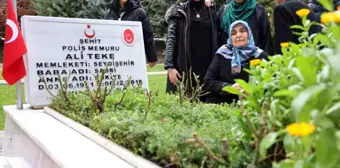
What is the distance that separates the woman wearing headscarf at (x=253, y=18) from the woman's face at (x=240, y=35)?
15.4 inches

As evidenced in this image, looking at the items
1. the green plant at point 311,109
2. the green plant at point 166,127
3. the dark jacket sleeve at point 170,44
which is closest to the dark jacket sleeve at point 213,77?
the green plant at point 166,127

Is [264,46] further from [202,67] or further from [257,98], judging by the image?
[257,98]

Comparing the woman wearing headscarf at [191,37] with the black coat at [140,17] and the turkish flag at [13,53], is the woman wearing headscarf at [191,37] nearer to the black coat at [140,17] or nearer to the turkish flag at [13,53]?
the black coat at [140,17]

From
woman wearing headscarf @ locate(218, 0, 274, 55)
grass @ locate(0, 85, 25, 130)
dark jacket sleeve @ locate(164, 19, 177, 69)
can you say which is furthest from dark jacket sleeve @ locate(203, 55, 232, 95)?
grass @ locate(0, 85, 25, 130)

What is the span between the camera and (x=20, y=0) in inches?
880

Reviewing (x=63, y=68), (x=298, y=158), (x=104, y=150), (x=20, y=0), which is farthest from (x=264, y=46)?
(x=20, y=0)

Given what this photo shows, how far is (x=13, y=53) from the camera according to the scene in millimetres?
3773

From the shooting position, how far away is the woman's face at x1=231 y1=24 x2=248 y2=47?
11.1ft

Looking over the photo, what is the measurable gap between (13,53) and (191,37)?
62.7 inches

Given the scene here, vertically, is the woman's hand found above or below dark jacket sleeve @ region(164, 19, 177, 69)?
below

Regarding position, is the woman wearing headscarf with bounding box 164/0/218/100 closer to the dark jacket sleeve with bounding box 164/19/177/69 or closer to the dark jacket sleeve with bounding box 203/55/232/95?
the dark jacket sleeve with bounding box 164/19/177/69

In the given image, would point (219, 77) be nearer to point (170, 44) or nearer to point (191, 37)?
point (191, 37)

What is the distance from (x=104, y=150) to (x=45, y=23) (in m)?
2.25

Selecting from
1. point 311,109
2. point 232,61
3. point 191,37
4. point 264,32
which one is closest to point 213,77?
point 232,61
